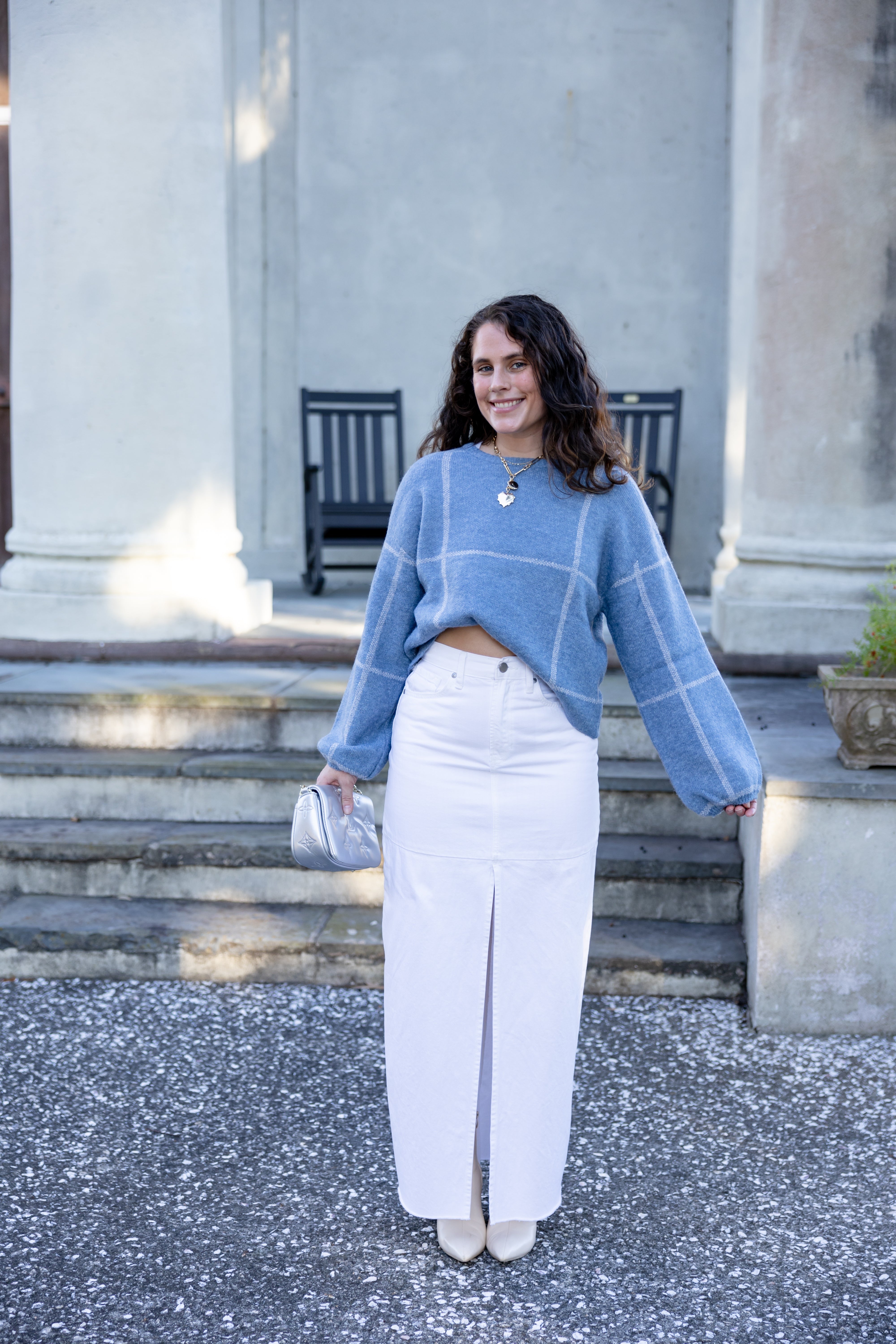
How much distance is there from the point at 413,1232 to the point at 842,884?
142cm

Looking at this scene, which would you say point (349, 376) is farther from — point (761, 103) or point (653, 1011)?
point (653, 1011)

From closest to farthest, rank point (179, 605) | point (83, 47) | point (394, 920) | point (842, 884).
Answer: point (394, 920) < point (842, 884) < point (83, 47) < point (179, 605)

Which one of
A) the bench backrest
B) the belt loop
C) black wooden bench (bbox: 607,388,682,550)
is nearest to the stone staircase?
the belt loop

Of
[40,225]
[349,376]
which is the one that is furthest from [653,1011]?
[349,376]

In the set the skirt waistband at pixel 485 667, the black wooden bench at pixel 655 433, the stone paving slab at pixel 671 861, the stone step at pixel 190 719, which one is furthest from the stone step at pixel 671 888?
the black wooden bench at pixel 655 433

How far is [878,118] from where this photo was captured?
448cm

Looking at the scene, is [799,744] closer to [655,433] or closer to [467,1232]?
[467,1232]

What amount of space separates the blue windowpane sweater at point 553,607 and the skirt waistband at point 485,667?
3 cm

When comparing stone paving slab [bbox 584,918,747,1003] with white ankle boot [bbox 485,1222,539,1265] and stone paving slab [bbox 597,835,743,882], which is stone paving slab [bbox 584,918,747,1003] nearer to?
stone paving slab [bbox 597,835,743,882]

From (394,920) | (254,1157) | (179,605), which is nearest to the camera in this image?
(394,920)

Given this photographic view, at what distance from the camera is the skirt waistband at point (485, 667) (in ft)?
7.29

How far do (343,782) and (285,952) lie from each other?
4.17 ft

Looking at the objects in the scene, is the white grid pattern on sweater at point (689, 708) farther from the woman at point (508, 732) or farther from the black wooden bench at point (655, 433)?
the black wooden bench at point (655, 433)

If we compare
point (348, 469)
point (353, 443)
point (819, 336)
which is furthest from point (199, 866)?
point (353, 443)
